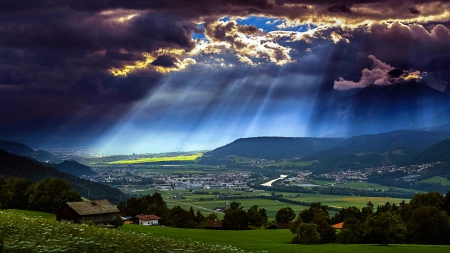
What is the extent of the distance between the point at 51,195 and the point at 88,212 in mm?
25169

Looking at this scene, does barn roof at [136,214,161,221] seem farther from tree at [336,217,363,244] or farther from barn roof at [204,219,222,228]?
tree at [336,217,363,244]

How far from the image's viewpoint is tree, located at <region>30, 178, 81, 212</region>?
Answer: 280 ft

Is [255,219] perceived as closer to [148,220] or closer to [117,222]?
[148,220]

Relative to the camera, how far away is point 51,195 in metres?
86.8

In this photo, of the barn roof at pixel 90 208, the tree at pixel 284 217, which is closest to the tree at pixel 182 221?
the tree at pixel 284 217

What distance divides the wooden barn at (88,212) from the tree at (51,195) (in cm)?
1844

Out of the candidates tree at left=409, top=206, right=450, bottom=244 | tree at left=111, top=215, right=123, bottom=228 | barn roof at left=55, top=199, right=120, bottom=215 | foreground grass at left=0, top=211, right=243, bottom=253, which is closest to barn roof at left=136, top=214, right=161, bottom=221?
tree at left=111, top=215, right=123, bottom=228

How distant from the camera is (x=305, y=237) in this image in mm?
61406

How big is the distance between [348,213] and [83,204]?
182 ft

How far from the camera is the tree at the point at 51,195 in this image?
85.3 meters

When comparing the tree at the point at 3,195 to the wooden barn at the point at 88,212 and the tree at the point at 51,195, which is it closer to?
the tree at the point at 51,195

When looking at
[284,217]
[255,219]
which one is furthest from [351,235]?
[284,217]

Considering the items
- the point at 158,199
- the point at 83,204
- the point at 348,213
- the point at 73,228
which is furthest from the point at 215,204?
the point at 73,228

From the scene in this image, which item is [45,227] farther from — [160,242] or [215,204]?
[215,204]
